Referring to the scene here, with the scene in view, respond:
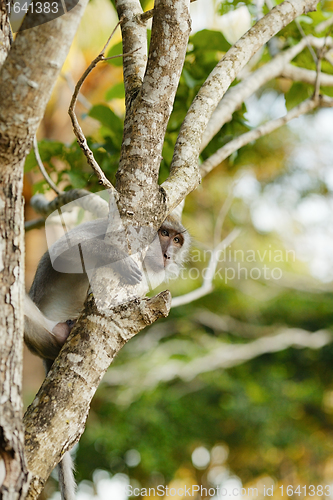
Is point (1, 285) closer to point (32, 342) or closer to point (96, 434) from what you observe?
point (32, 342)

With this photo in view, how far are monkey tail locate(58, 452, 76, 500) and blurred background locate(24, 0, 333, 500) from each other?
6.03 metres

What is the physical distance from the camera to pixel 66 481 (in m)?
2.61

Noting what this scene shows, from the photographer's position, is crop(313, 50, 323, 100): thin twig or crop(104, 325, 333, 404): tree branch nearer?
crop(313, 50, 323, 100): thin twig

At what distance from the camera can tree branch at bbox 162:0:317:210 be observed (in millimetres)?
2199

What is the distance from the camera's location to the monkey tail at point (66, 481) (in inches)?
101

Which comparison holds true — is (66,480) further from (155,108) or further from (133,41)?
(133,41)

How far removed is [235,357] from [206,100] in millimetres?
7932

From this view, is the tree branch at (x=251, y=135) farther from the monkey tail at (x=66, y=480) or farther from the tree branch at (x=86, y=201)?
the monkey tail at (x=66, y=480)

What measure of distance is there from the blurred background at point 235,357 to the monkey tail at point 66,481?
6.03 meters

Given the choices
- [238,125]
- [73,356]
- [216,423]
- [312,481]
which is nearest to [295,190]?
[216,423]

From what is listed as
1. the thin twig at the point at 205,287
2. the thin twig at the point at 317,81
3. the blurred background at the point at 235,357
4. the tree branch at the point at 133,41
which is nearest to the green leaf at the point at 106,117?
the tree branch at the point at 133,41

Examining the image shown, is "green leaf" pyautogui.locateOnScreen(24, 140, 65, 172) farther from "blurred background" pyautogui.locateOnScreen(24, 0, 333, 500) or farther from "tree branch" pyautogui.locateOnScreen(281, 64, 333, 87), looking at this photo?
"blurred background" pyautogui.locateOnScreen(24, 0, 333, 500)

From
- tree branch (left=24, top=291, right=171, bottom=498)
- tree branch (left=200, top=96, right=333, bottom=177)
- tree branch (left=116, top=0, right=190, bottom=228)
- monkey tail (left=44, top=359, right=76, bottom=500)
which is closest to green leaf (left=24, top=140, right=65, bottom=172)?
tree branch (left=200, top=96, right=333, bottom=177)

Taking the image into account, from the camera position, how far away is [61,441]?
149 cm
